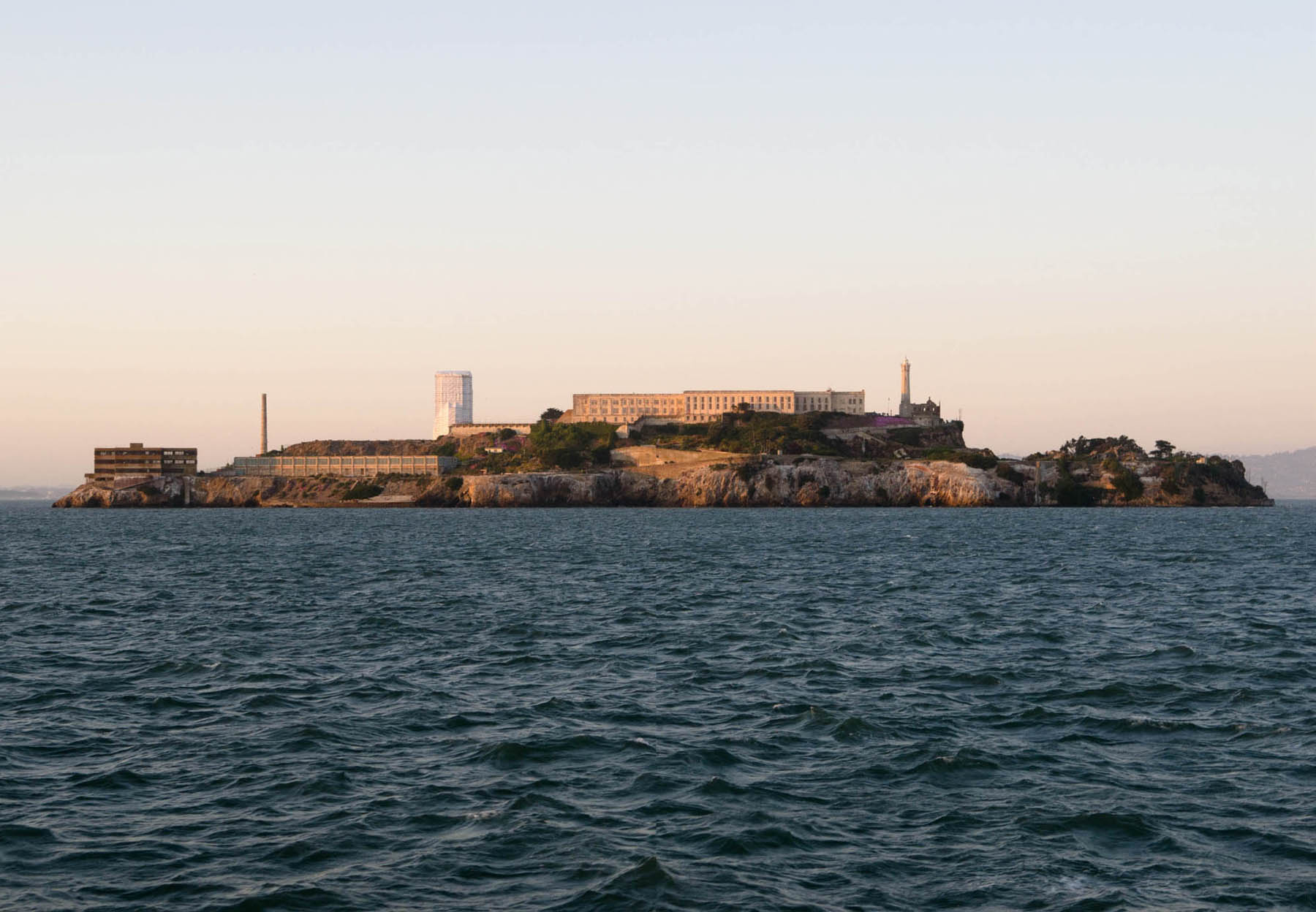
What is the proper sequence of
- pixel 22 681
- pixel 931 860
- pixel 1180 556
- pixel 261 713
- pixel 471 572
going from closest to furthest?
pixel 931 860
pixel 261 713
pixel 22 681
pixel 471 572
pixel 1180 556

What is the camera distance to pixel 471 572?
76000mm

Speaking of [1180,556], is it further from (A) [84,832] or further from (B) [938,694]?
(A) [84,832]

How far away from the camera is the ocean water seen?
18.4 m

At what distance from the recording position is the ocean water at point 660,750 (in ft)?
60.5

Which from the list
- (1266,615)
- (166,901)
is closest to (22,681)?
(166,901)

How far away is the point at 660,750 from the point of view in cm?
2639

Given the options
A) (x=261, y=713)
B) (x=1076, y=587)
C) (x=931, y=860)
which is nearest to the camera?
(x=931, y=860)

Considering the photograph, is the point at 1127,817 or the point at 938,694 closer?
the point at 1127,817

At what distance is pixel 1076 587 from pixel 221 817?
5251 centimetres

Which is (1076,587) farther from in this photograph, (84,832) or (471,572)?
(84,832)

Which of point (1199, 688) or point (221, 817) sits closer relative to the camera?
point (221, 817)

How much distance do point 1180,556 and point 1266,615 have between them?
37844mm

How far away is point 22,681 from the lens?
3525cm

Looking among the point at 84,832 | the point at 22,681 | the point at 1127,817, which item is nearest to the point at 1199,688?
the point at 1127,817
